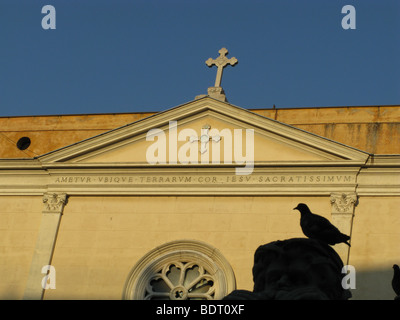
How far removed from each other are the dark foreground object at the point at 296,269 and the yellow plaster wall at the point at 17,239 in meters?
12.5

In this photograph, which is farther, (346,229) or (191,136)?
(191,136)

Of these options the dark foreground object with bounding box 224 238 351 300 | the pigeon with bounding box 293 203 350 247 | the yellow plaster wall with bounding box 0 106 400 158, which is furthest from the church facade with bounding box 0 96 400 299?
the dark foreground object with bounding box 224 238 351 300

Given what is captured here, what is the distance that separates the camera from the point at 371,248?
17266 millimetres

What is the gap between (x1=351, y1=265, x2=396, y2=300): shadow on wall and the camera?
16.6 m

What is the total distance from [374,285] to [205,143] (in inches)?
180

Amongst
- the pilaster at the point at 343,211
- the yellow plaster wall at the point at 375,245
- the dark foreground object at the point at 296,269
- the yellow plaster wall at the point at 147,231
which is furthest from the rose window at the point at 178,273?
the dark foreground object at the point at 296,269

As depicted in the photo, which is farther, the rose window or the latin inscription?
the latin inscription

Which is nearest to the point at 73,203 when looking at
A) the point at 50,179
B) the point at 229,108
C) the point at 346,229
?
the point at 50,179

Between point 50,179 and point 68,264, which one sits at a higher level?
point 50,179

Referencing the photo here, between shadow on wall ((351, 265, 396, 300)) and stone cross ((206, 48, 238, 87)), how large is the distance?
18.8ft

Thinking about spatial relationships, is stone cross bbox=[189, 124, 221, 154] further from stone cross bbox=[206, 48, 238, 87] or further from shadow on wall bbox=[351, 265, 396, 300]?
shadow on wall bbox=[351, 265, 396, 300]
